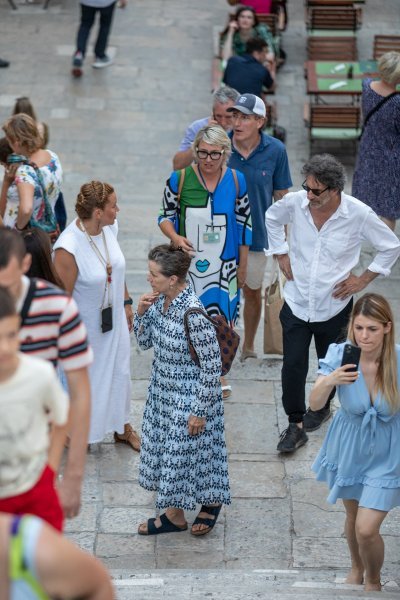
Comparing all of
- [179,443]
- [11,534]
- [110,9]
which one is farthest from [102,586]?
[110,9]

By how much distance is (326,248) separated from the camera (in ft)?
22.2

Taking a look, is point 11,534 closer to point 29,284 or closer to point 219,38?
point 29,284

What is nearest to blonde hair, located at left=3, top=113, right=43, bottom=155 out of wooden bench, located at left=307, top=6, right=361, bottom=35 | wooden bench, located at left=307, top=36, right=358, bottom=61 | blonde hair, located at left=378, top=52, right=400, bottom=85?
blonde hair, located at left=378, top=52, right=400, bottom=85

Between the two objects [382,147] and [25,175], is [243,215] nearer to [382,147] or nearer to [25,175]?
[25,175]

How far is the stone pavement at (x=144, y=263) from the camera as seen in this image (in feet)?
20.5

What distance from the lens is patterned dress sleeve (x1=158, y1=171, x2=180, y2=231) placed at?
23.6ft

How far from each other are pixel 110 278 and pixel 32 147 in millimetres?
1545

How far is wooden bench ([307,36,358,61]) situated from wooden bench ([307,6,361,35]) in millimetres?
301

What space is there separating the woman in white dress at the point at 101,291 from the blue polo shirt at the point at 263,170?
1.34m

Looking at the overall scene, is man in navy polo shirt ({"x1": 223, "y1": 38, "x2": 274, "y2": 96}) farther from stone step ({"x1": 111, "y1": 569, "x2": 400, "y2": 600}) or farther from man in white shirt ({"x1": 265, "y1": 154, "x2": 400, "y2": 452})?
stone step ({"x1": 111, "y1": 569, "x2": 400, "y2": 600})

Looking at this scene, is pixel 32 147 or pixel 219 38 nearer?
pixel 32 147

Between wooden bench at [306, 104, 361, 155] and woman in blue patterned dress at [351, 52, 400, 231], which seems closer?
woman in blue patterned dress at [351, 52, 400, 231]

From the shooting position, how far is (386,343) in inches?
210

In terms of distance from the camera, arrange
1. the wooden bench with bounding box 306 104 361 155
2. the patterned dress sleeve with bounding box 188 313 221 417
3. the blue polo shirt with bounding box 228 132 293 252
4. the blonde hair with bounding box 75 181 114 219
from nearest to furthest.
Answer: the patterned dress sleeve with bounding box 188 313 221 417 < the blonde hair with bounding box 75 181 114 219 < the blue polo shirt with bounding box 228 132 293 252 < the wooden bench with bounding box 306 104 361 155
